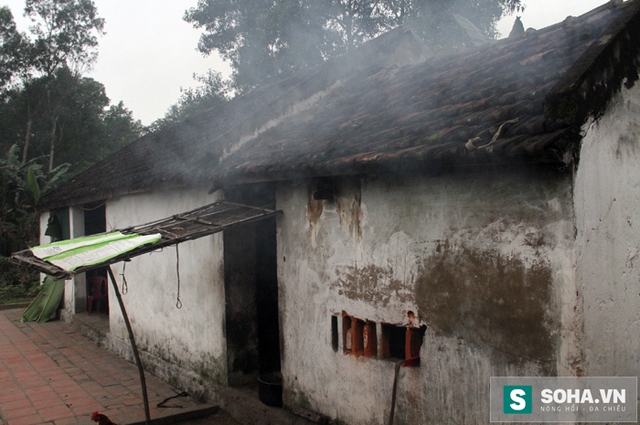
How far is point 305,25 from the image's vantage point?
69.3 feet

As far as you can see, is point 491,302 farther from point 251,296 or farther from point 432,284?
point 251,296

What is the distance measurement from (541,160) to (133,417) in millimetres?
5678

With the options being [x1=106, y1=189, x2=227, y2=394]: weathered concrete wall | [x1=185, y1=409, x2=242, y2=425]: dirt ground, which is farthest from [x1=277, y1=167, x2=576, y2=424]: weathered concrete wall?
[x1=106, y1=189, x2=227, y2=394]: weathered concrete wall

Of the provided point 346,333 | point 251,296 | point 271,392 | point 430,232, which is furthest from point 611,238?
point 251,296

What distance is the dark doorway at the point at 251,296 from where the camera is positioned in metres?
6.95

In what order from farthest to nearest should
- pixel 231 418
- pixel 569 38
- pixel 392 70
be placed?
pixel 392 70, pixel 231 418, pixel 569 38

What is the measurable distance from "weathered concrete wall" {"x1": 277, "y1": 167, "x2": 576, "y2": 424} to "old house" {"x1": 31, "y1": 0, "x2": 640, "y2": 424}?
0.01 metres

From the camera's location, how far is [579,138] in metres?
3.40

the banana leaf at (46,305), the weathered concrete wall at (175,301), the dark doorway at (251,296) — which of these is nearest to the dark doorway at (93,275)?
the banana leaf at (46,305)

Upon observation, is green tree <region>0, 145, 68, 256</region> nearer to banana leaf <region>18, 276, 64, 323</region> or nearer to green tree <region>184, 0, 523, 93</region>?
banana leaf <region>18, 276, 64, 323</region>

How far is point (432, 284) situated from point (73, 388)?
20.0ft

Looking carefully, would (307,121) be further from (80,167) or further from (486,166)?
(80,167)

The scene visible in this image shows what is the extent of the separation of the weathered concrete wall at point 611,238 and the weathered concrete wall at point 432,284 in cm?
13

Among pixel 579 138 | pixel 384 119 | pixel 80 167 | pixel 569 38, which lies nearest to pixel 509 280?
pixel 579 138
